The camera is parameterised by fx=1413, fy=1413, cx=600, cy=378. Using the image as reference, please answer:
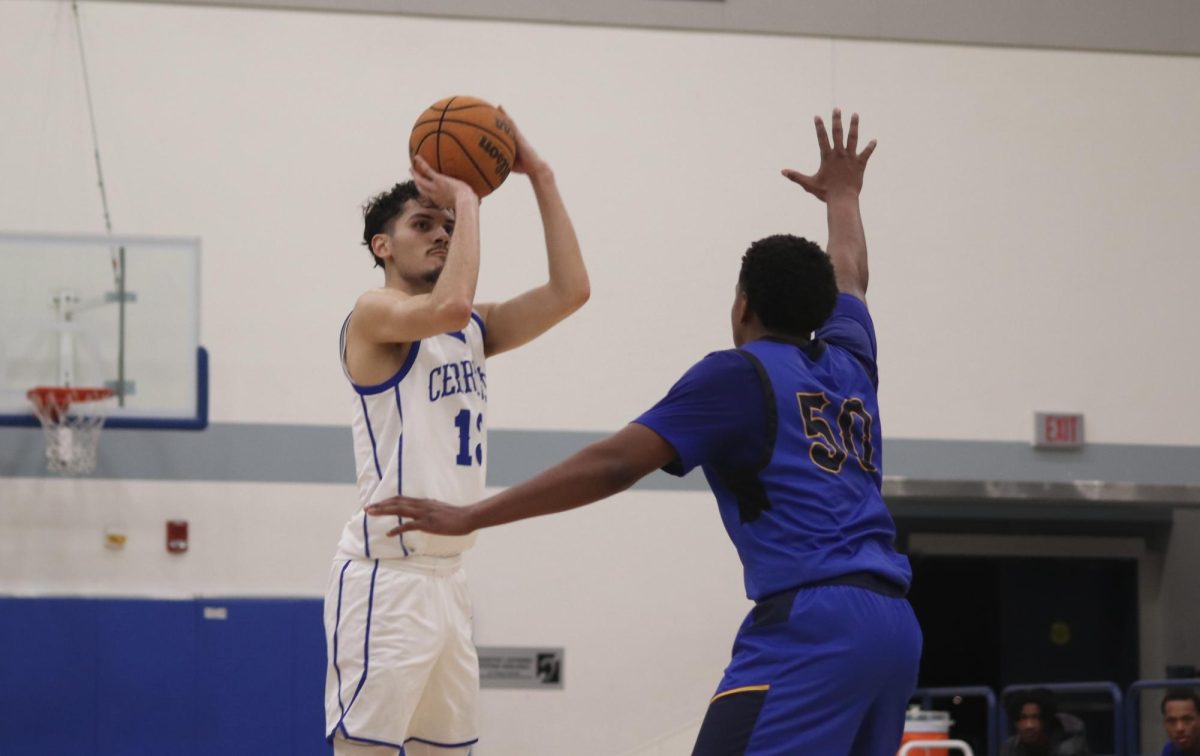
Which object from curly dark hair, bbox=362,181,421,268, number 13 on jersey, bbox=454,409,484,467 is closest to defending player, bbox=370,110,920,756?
number 13 on jersey, bbox=454,409,484,467

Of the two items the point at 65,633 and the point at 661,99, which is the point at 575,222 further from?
the point at 65,633

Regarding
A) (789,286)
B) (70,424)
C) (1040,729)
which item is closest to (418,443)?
(789,286)

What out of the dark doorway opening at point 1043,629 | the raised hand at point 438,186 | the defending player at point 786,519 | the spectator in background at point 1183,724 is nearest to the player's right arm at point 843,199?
the defending player at point 786,519

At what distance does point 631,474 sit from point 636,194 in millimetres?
5730

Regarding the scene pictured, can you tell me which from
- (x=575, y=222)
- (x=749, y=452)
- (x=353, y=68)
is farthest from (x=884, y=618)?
(x=353, y=68)

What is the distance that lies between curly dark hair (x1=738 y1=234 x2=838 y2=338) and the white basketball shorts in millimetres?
1247

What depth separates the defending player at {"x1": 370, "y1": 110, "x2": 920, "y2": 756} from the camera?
9.34 feet

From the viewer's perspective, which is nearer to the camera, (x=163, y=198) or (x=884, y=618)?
(x=884, y=618)

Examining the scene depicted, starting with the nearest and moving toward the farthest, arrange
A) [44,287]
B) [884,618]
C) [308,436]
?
[884,618]
[44,287]
[308,436]

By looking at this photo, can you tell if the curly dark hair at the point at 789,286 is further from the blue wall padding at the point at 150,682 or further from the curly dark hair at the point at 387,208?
the blue wall padding at the point at 150,682

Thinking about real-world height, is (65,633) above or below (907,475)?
below

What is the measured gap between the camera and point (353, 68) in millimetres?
8422

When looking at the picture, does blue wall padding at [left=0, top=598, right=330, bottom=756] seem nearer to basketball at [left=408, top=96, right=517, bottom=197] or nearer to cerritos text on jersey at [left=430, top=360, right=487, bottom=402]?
cerritos text on jersey at [left=430, top=360, right=487, bottom=402]

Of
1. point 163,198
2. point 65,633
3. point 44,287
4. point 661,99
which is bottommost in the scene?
point 65,633
